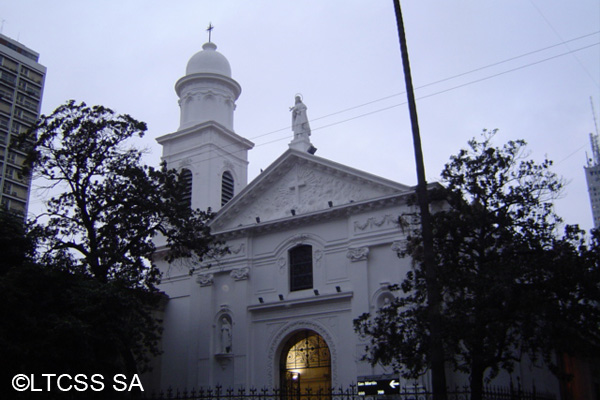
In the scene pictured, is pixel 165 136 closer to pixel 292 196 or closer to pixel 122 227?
pixel 292 196

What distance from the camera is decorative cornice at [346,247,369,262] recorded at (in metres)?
24.8

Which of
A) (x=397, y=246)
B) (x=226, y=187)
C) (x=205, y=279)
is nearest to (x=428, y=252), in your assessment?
(x=397, y=246)

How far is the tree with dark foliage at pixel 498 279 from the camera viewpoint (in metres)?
15.9

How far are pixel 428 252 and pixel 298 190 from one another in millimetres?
15859

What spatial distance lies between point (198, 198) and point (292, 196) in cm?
657

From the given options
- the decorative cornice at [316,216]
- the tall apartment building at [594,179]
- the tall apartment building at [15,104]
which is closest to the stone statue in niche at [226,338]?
the decorative cornice at [316,216]

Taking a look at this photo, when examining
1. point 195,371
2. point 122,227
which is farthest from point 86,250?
point 195,371

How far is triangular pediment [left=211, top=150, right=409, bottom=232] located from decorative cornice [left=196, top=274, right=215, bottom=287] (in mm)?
2104

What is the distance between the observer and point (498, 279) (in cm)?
1586

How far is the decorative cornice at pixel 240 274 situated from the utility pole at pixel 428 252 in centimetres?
1582

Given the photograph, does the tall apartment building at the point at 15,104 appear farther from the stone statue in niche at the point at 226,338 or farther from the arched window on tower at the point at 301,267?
Result: the arched window on tower at the point at 301,267

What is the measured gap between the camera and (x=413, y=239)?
61.5 ft

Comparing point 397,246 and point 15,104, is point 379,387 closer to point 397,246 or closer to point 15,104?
point 397,246

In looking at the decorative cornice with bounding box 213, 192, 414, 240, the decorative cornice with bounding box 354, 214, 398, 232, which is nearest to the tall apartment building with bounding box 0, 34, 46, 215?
the decorative cornice with bounding box 213, 192, 414, 240
